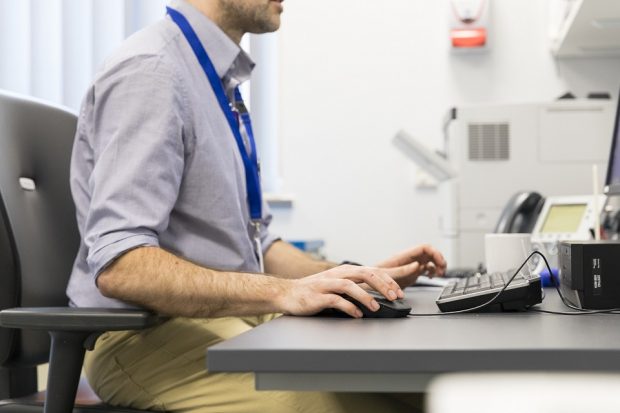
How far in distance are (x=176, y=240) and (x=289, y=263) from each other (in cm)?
46

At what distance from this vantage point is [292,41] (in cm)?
348

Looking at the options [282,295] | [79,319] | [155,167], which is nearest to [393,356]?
[282,295]

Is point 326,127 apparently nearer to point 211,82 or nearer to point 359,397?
point 211,82

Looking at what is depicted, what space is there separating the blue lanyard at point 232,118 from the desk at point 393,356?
0.69 metres

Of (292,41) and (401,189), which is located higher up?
(292,41)

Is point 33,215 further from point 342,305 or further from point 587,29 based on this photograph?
point 587,29

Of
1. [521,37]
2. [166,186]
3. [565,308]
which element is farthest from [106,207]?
[521,37]

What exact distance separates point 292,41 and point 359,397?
2576 mm

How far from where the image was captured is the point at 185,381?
3.72 feet

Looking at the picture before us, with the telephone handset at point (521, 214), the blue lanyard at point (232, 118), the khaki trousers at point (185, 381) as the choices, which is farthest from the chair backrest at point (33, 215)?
the telephone handset at point (521, 214)

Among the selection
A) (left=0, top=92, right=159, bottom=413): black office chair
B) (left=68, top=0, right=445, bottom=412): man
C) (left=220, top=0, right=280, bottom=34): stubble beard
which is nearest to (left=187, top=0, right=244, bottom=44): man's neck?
(left=220, top=0, right=280, bottom=34): stubble beard

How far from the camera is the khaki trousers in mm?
1040

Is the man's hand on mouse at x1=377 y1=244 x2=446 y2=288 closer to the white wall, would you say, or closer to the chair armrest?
the chair armrest

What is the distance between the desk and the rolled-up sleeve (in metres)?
0.42
